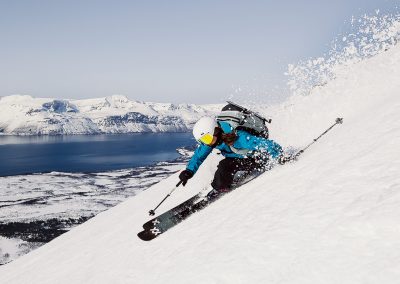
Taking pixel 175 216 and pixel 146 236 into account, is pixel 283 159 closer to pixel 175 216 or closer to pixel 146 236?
pixel 175 216

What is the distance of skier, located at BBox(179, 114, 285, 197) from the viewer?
8.38m

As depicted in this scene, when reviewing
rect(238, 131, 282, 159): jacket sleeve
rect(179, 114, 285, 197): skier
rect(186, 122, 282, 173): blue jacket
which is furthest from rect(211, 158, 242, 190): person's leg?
rect(238, 131, 282, 159): jacket sleeve

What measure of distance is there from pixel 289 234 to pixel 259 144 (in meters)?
3.63

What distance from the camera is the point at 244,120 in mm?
9375

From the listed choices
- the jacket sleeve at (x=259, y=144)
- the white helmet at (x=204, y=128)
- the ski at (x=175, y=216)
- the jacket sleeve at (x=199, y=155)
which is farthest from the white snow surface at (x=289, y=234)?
the white helmet at (x=204, y=128)

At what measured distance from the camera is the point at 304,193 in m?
6.26

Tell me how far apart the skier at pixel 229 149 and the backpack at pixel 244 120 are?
27cm

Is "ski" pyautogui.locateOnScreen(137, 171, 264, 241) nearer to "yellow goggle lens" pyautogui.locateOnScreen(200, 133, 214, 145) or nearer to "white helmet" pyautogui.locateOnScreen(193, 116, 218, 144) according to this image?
"yellow goggle lens" pyautogui.locateOnScreen(200, 133, 214, 145)

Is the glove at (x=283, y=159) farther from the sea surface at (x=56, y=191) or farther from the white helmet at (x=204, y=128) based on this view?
the sea surface at (x=56, y=191)

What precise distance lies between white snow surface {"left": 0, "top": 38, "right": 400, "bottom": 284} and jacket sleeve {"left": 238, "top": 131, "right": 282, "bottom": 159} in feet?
1.38

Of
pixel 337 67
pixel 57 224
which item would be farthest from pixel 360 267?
pixel 57 224

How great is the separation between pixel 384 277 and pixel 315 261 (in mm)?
848

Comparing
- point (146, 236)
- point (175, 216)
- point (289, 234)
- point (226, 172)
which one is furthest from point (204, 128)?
point (289, 234)

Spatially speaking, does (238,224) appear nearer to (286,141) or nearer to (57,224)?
(286,141)
